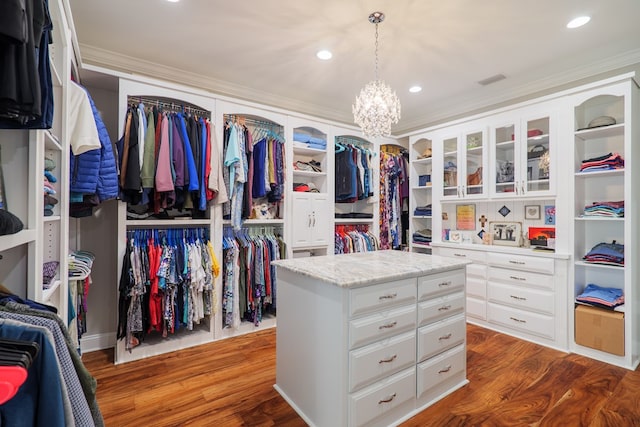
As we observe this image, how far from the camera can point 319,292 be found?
1819 millimetres

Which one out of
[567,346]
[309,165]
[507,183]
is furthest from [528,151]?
[309,165]

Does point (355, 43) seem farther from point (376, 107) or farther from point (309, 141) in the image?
point (309, 141)

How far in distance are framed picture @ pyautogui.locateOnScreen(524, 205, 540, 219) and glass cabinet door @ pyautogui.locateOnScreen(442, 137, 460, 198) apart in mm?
716

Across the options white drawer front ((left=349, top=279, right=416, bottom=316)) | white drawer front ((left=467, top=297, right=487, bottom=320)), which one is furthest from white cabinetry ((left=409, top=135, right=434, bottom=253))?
white drawer front ((left=349, top=279, right=416, bottom=316))

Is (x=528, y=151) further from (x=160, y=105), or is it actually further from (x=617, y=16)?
(x=160, y=105)

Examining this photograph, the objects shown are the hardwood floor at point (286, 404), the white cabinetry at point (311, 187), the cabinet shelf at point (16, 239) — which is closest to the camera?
the cabinet shelf at point (16, 239)

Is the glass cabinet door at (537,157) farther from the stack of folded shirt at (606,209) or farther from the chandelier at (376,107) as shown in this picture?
the chandelier at (376,107)

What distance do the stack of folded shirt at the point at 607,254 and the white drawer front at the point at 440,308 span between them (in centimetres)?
155

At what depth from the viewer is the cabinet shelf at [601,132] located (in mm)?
2677

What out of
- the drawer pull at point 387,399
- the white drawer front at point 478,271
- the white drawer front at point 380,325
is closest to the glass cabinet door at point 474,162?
the white drawer front at point 478,271

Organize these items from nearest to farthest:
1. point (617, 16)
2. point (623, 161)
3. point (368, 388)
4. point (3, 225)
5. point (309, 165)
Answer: point (3, 225) → point (368, 388) → point (617, 16) → point (623, 161) → point (309, 165)

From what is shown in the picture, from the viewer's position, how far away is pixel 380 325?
1.77 m

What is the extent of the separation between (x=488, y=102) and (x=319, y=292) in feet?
11.3

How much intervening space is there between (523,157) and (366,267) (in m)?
2.35
